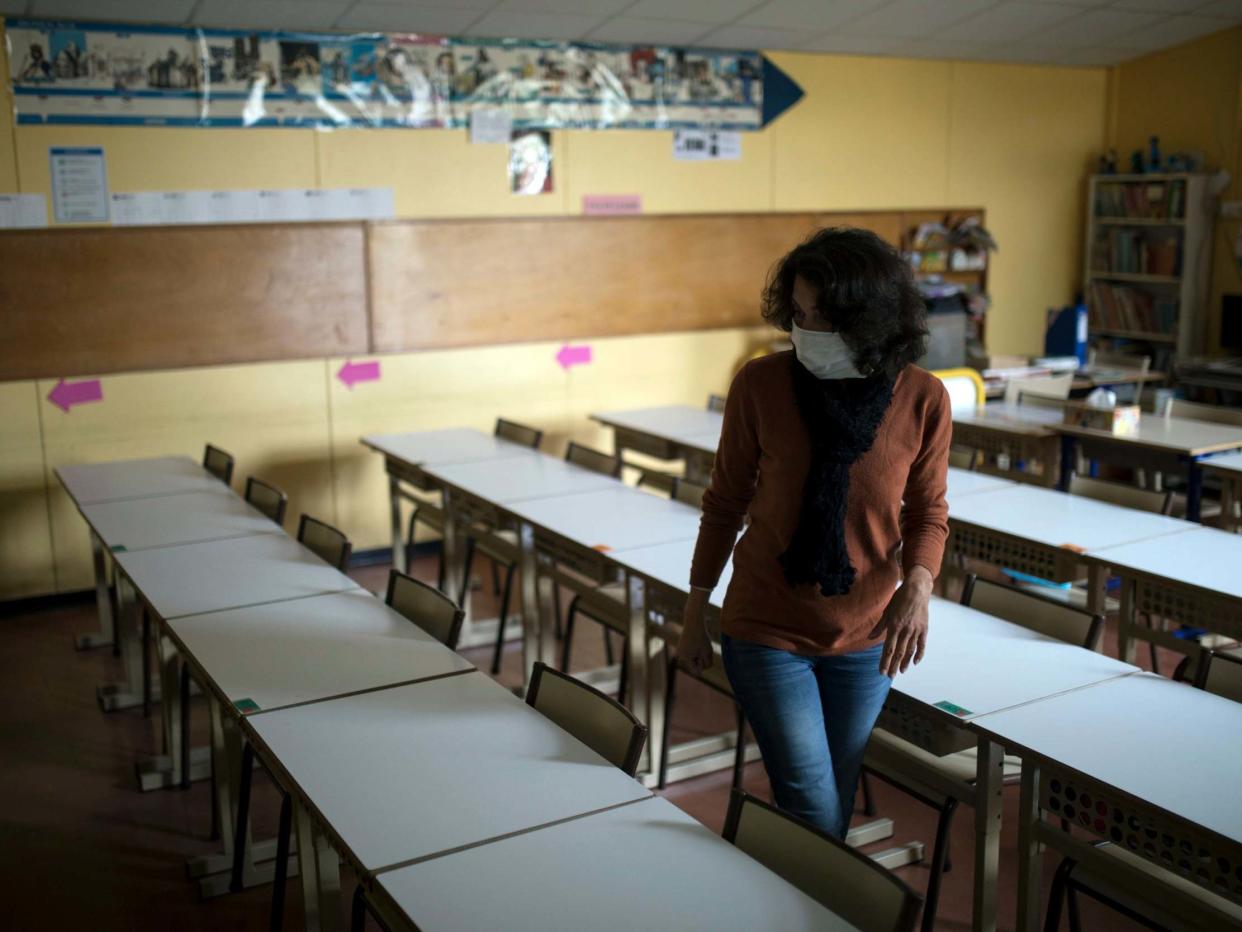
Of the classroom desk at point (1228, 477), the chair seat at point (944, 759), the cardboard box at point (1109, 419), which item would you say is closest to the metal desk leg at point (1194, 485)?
the classroom desk at point (1228, 477)

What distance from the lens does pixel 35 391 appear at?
204 inches

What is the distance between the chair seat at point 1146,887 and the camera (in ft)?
6.87

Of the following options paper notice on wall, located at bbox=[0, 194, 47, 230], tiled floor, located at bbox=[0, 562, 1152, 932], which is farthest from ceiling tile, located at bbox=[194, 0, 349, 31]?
tiled floor, located at bbox=[0, 562, 1152, 932]

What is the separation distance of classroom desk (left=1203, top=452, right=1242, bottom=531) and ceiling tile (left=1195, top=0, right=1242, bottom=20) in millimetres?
3396

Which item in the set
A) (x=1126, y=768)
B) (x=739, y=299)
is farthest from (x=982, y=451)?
(x=1126, y=768)

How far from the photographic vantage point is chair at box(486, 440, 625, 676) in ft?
14.0

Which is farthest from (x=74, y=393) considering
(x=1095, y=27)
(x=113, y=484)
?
(x=1095, y=27)

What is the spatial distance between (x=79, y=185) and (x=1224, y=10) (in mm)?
6240

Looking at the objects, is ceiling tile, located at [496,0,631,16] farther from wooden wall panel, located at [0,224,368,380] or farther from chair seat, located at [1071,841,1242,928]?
chair seat, located at [1071,841,1242,928]

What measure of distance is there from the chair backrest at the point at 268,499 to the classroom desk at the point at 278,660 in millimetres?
967

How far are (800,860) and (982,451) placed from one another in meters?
3.91

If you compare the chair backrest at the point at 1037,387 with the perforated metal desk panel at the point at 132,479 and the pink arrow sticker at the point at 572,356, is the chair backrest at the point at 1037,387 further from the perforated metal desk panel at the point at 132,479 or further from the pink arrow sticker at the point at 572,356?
the perforated metal desk panel at the point at 132,479

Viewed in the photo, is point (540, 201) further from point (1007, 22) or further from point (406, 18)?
point (1007, 22)

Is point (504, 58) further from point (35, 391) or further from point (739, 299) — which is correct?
point (35, 391)
